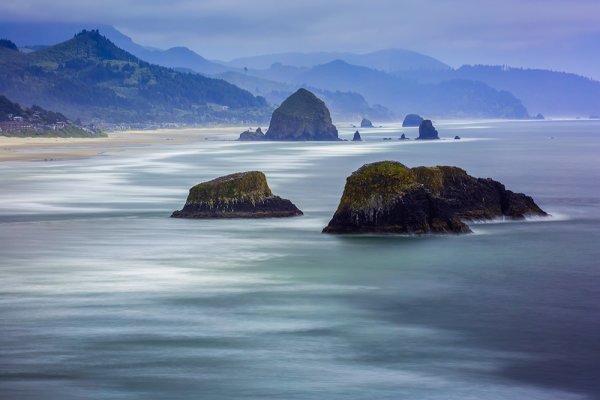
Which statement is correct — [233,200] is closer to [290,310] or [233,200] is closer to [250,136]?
[290,310]

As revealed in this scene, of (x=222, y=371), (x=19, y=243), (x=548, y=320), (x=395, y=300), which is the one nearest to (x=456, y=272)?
(x=395, y=300)

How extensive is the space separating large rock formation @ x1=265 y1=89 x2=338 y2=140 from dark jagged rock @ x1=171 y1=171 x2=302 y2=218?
153723mm

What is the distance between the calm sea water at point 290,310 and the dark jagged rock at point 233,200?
3.05 ft

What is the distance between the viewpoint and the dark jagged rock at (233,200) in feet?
113

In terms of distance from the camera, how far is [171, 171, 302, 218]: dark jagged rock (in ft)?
113

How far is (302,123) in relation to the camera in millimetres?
193125

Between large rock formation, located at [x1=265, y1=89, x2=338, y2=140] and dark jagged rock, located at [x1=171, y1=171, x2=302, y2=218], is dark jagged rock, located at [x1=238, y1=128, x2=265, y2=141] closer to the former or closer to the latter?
large rock formation, located at [x1=265, y1=89, x2=338, y2=140]

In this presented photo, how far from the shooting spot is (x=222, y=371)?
1477 centimetres

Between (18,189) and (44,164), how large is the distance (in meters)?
27.0

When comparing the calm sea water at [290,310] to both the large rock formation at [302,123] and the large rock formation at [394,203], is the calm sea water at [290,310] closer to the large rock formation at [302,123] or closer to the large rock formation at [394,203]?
the large rock formation at [394,203]

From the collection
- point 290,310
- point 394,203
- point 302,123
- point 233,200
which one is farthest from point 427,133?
point 290,310

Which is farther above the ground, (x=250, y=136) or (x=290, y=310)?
(x=250, y=136)

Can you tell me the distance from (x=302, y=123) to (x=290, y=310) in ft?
573

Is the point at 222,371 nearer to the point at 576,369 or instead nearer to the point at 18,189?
the point at 576,369
